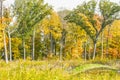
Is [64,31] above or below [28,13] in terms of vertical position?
below

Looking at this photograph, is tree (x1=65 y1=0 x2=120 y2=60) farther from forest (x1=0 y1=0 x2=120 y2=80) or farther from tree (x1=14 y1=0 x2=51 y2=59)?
tree (x1=14 y1=0 x2=51 y2=59)

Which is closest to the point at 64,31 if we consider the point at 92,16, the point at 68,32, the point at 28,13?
the point at 68,32

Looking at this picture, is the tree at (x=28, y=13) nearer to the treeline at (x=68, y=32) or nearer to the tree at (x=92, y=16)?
the treeline at (x=68, y=32)

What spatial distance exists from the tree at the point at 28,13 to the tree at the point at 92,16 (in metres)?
5.83

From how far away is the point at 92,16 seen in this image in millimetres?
62750

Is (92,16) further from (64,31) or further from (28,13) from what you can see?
(28,13)

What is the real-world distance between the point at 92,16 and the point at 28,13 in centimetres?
1292

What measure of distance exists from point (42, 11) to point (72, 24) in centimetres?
781

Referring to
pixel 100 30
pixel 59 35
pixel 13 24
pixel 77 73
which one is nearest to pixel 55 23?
pixel 59 35

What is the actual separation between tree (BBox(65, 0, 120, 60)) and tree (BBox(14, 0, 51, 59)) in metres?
5.83

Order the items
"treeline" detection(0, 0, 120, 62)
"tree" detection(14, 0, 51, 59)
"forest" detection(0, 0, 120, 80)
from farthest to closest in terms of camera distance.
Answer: "treeline" detection(0, 0, 120, 62) < "forest" detection(0, 0, 120, 80) < "tree" detection(14, 0, 51, 59)

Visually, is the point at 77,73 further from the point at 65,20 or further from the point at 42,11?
the point at 65,20

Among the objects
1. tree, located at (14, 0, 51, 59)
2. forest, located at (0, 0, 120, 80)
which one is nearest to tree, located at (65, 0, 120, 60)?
forest, located at (0, 0, 120, 80)

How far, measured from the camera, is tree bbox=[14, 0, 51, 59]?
5211cm
